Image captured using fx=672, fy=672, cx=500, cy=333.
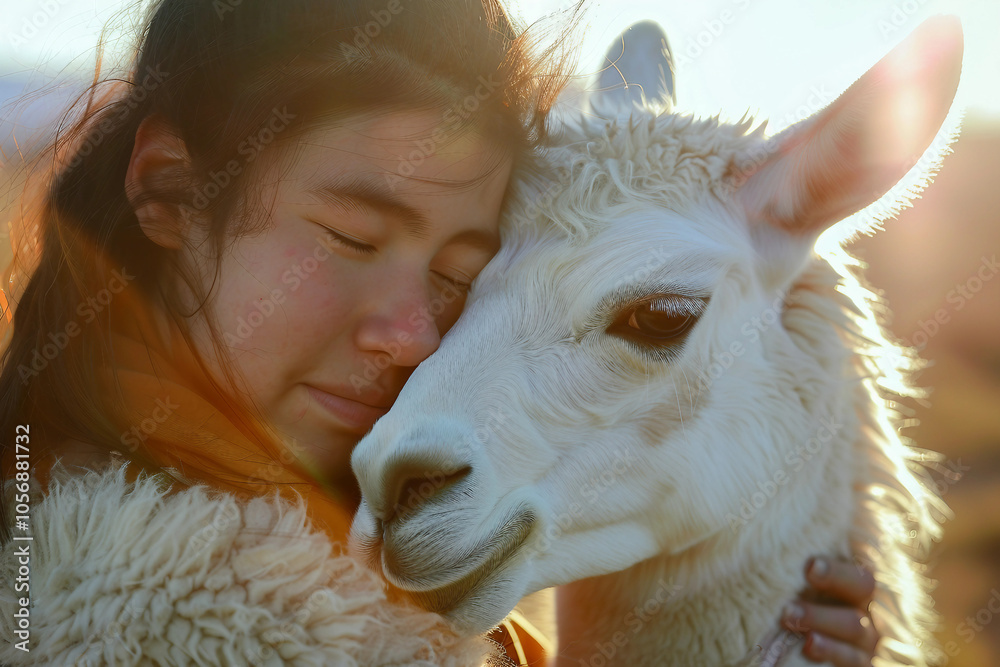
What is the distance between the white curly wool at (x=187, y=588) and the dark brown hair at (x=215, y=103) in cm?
43

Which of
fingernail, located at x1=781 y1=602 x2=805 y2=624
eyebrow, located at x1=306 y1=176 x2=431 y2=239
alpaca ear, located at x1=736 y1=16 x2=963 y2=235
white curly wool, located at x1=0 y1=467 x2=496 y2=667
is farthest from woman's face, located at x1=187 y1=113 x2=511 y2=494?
fingernail, located at x1=781 y1=602 x2=805 y2=624

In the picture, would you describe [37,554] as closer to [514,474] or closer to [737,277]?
[514,474]

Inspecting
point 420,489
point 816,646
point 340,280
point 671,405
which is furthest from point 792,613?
point 340,280

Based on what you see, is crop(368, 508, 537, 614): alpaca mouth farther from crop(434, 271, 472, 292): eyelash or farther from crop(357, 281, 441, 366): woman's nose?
crop(434, 271, 472, 292): eyelash

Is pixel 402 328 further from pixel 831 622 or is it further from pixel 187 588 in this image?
pixel 831 622

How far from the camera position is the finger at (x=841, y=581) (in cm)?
138

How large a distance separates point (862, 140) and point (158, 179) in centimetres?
136

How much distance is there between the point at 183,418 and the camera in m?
1.17

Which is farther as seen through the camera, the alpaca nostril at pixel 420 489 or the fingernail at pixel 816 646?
the fingernail at pixel 816 646

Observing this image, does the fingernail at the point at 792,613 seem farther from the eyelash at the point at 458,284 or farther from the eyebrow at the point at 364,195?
the eyebrow at the point at 364,195

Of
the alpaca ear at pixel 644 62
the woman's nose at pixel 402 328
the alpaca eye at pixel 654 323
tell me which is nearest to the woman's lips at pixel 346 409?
the woman's nose at pixel 402 328

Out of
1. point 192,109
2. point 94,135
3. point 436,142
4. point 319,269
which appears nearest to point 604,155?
point 436,142

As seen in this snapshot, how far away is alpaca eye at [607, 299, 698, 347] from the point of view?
3.99 feet

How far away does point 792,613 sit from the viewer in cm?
137
